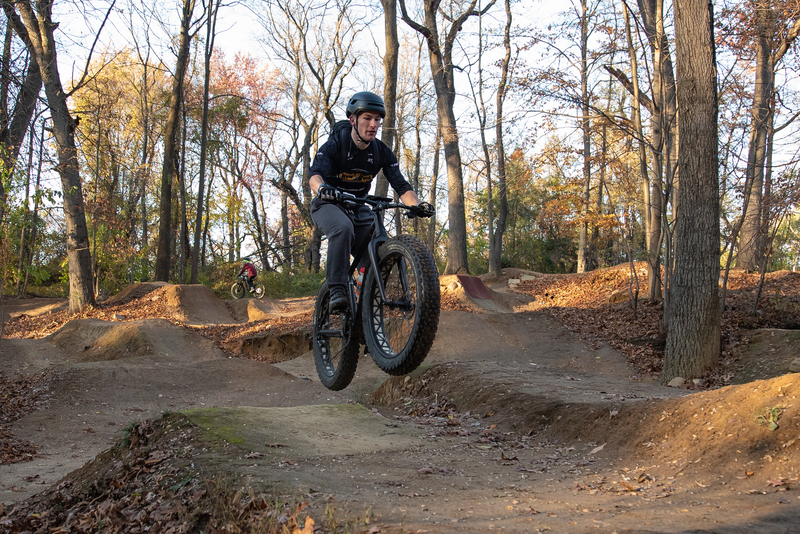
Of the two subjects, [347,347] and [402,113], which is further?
[402,113]

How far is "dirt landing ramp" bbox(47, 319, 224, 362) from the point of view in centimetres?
1352

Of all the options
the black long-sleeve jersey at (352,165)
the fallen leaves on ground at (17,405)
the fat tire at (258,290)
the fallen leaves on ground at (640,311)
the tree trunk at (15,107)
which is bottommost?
the fallen leaves on ground at (17,405)

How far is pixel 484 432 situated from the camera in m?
7.20

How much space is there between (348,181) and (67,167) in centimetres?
1444

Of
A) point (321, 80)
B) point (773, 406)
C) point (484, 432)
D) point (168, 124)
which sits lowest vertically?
point (484, 432)

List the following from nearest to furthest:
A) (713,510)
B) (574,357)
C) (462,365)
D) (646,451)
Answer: (713,510) < (646,451) < (462,365) < (574,357)

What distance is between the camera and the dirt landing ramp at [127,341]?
13523 millimetres

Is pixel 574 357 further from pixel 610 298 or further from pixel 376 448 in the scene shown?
pixel 376 448

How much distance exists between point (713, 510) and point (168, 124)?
73.7 ft

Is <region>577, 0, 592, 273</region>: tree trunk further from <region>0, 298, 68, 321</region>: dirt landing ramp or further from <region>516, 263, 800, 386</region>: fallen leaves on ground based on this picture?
<region>0, 298, 68, 321</region>: dirt landing ramp

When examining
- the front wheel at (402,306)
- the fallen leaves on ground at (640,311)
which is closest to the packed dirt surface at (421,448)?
the fallen leaves on ground at (640,311)

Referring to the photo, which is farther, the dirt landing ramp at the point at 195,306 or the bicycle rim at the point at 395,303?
the dirt landing ramp at the point at 195,306

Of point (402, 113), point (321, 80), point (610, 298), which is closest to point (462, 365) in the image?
point (610, 298)

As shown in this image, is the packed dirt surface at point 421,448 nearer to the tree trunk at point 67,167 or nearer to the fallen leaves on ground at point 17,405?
the fallen leaves on ground at point 17,405
